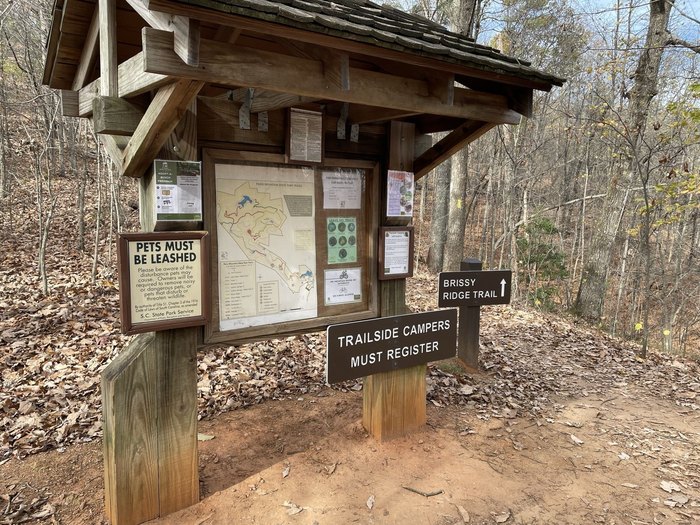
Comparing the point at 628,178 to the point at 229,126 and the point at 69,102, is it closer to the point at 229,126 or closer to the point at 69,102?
the point at 229,126

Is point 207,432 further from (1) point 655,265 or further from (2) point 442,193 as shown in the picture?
(1) point 655,265

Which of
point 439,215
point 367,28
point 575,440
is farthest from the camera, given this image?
point 439,215

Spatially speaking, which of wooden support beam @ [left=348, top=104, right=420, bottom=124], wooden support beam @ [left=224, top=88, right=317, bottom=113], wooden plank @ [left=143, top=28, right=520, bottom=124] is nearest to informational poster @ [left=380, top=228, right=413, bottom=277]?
wooden support beam @ [left=348, top=104, right=420, bottom=124]

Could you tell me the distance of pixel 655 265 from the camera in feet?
53.6

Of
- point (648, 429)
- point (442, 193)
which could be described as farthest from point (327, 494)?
point (442, 193)

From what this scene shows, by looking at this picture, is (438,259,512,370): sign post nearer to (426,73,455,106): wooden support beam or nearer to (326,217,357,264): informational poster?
(326,217,357,264): informational poster

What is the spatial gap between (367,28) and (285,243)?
1.52 metres

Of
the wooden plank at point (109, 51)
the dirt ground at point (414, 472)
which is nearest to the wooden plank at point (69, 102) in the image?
the wooden plank at point (109, 51)

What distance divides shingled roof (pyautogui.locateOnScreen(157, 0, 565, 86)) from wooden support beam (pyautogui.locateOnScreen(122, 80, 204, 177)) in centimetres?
43

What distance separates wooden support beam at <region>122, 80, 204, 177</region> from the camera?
2117 millimetres

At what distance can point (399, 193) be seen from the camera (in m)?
3.65

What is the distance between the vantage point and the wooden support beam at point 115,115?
8.03 feet

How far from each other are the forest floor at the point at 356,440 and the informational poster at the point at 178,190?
187 centimetres

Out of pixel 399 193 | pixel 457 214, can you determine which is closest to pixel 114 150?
pixel 399 193
